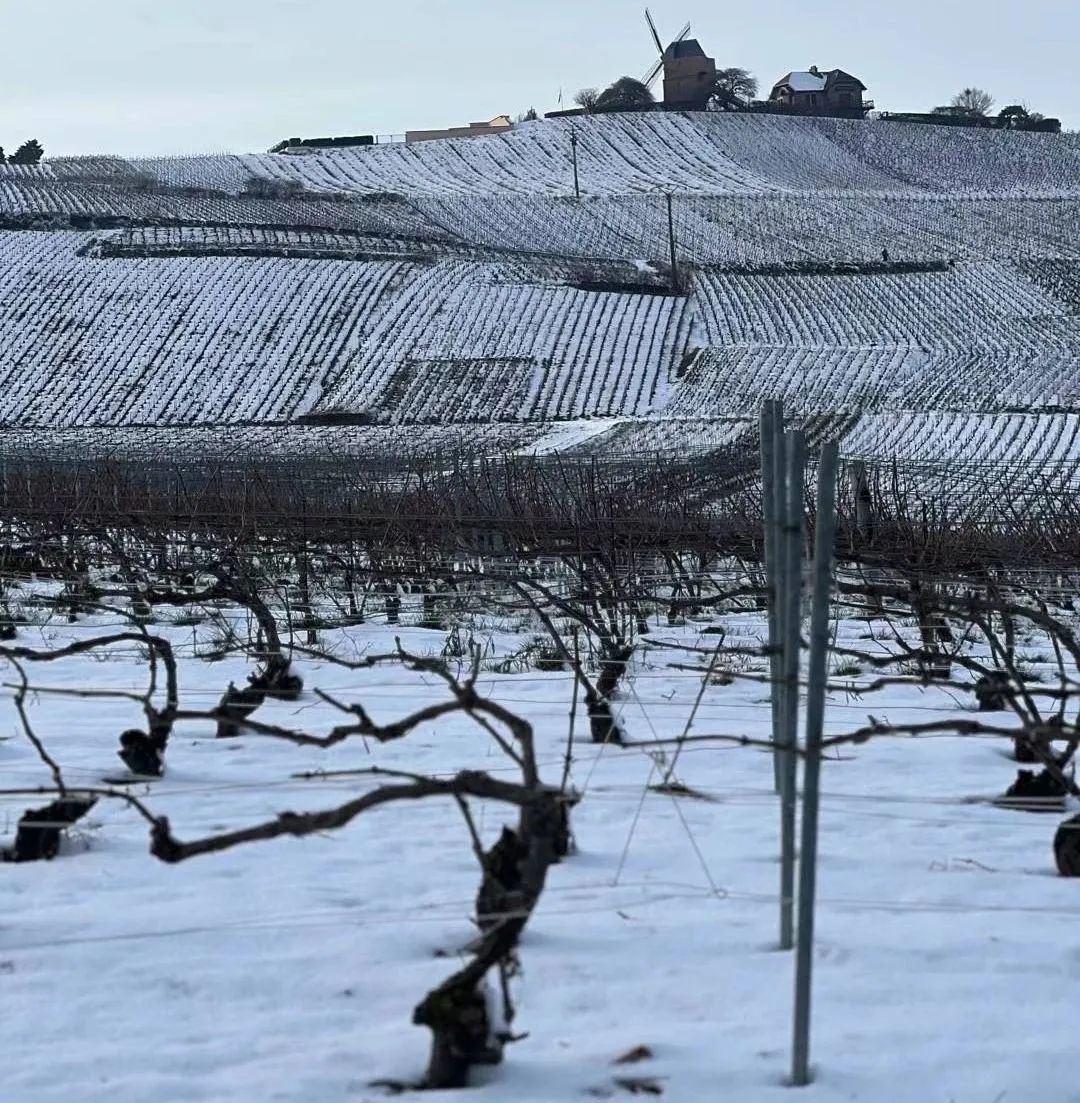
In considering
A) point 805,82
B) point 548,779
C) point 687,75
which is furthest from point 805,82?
point 548,779

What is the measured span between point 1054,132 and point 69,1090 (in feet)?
260

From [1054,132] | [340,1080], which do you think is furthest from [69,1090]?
[1054,132]

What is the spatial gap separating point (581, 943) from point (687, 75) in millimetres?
80776

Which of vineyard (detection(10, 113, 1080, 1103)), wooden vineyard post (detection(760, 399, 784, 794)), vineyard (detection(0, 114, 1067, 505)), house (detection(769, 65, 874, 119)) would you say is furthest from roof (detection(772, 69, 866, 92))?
wooden vineyard post (detection(760, 399, 784, 794))

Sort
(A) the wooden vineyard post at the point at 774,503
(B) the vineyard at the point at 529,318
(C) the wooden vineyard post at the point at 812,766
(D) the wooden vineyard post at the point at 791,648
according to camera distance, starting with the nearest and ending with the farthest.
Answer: (C) the wooden vineyard post at the point at 812,766 < (D) the wooden vineyard post at the point at 791,648 < (A) the wooden vineyard post at the point at 774,503 < (B) the vineyard at the point at 529,318

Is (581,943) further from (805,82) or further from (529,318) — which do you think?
(805,82)

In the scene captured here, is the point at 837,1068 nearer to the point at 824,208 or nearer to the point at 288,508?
the point at 288,508

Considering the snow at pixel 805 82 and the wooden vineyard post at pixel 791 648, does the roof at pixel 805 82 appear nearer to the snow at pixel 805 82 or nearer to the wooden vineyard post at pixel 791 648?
the snow at pixel 805 82

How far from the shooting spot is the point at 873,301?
38000mm

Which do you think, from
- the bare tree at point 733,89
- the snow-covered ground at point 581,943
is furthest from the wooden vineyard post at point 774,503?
the bare tree at point 733,89

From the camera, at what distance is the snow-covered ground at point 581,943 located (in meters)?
3.20

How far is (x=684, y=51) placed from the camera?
81375mm

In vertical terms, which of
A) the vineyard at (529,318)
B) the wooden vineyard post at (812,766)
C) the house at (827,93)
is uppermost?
the house at (827,93)

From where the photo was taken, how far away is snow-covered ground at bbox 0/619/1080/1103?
320cm
